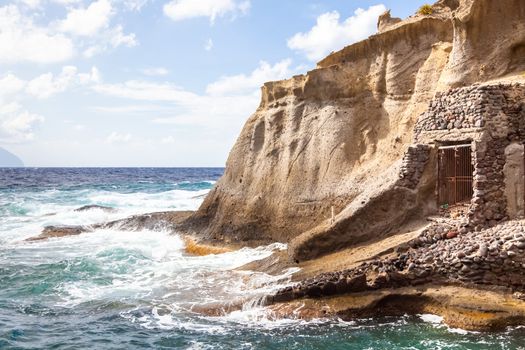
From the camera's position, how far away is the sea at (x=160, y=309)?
Answer: 39.7 feet

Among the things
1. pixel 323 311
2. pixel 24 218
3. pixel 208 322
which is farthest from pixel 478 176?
pixel 24 218

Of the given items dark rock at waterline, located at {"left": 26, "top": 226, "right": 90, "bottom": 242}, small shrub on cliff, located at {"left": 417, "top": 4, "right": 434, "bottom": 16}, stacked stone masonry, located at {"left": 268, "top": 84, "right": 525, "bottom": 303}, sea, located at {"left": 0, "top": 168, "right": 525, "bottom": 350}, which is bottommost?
sea, located at {"left": 0, "top": 168, "right": 525, "bottom": 350}

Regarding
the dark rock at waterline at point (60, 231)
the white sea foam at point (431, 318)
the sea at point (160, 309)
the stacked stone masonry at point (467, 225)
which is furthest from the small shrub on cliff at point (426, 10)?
the dark rock at waterline at point (60, 231)

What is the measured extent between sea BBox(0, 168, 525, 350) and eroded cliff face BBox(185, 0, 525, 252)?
7.49 ft

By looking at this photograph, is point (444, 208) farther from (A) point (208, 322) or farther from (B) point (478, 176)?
(A) point (208, 322)

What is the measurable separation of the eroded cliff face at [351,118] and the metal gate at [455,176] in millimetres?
909

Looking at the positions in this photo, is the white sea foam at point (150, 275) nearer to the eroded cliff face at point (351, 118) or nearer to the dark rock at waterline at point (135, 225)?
the dark rock at waterline at point (135, 225)

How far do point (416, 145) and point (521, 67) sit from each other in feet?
14.3

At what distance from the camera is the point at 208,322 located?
13.7m

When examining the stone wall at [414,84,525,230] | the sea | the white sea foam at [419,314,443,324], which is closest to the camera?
the sea

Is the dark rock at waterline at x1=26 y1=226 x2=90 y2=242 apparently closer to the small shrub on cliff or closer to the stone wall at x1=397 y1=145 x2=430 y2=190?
the stone wall at x1=397 y1=145 x2=430 y2=190

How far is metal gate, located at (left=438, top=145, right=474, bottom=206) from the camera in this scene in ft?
54.2

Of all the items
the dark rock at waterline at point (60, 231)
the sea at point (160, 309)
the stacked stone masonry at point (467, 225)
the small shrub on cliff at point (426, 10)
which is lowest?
the sea at point (160, 309)

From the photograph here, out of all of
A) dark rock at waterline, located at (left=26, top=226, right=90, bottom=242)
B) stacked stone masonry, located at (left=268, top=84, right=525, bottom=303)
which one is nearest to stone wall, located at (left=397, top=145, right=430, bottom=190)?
stacked stone masonry, located at (left=268, top=84, right=525, bottom=303)
